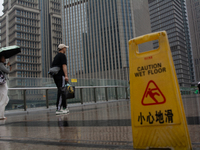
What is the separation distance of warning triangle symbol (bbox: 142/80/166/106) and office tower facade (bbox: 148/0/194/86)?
129 meters

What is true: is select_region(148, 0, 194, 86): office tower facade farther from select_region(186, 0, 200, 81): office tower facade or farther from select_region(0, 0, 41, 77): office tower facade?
select_region(0, 0, 41, 77): office tower facade

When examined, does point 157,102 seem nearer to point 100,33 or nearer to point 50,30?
point 100,33

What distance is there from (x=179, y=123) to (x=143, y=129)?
1.01 feet

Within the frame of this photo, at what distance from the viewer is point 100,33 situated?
98.6 metres

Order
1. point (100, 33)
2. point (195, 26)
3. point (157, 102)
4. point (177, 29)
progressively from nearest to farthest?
point (157, 102) < point (100, 33) < point (177, 29) < point (195, 26)

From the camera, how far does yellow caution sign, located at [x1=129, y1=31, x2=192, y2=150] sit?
5.28 ft

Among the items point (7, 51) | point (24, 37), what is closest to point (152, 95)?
point (7, 51)

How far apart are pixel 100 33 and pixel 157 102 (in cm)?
9909

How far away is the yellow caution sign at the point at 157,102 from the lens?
5.28 feet

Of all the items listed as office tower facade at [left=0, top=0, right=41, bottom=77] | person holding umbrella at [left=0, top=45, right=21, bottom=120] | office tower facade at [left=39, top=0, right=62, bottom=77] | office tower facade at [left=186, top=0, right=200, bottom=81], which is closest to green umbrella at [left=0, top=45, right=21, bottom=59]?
person holding umbrella at [left=0, top=45, right=21, bottom=120]

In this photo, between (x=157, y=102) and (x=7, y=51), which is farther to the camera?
(x=7, y=51)

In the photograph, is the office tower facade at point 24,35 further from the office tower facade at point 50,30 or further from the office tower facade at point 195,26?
Answer: the office tower facade at point 195,26

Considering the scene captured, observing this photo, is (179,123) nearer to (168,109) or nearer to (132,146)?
(168,109)

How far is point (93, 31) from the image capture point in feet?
331
